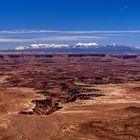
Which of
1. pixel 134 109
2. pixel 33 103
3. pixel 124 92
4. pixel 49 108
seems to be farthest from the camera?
pixel 124 92

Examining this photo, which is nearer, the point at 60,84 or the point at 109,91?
the point at 109,91

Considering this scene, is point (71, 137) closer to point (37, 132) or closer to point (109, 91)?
point (37, 132)

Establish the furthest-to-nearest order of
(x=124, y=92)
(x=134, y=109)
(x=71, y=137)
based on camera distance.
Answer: (x=124, y=92), (x=134, y=109), (x=71, y=137)

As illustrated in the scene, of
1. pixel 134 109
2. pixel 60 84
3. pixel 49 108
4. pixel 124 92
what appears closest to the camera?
pixel 134 109

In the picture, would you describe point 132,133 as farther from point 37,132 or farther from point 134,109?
point 134,109

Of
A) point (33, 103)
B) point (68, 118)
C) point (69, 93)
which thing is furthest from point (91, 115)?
point (69, 93)

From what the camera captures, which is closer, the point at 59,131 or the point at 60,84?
the point at 59,131

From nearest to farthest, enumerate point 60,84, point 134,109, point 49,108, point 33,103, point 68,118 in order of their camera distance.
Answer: point 68,118
point 134,109
point 49,108
point 33,103
point 60,84

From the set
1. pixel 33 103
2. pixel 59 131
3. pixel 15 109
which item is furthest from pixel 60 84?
pixel 59 131
